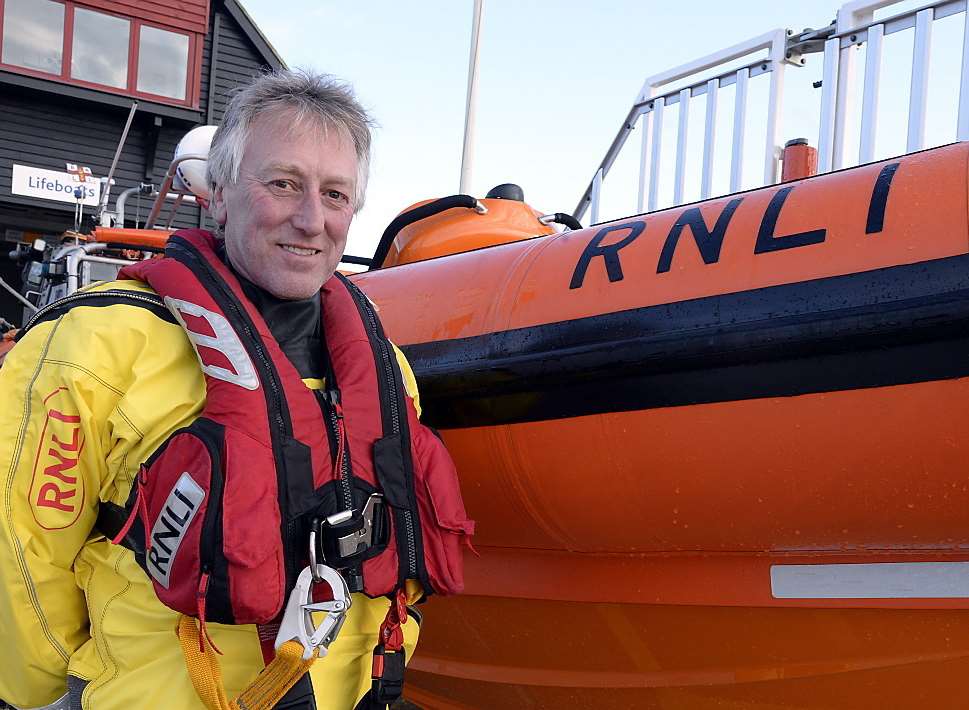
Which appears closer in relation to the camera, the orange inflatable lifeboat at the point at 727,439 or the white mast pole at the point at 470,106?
the orange inflatable lifeboat at the point at 727,439

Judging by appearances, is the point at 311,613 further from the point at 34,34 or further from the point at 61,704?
the point at 34,34

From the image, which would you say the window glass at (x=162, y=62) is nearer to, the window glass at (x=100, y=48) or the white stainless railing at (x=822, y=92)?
the window glass at (x=100, y=48)

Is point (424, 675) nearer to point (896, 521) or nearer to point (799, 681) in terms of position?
point (799, 681)

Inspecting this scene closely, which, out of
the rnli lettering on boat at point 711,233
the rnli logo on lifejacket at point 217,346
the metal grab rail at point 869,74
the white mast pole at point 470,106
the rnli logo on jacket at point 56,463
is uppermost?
the white mast pole at point 470,106

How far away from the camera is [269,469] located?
3.92 ft

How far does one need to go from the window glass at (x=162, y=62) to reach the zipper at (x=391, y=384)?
35.2 ft

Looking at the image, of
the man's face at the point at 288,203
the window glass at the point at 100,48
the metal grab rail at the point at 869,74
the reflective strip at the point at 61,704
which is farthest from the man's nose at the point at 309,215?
the window glass at the point at 100,48

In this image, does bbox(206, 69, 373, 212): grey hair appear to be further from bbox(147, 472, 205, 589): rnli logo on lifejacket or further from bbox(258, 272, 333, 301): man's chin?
bbox(147, 472, 205, 589): rnli logo on lifejacket

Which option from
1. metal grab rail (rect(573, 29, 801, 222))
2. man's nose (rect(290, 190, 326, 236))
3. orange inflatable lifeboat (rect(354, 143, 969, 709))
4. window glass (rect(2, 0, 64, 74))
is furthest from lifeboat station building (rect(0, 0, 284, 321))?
man's nose (rect(290, 190, 326, 236))

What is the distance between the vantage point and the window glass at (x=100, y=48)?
10.6 m

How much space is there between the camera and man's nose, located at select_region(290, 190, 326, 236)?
1322mm

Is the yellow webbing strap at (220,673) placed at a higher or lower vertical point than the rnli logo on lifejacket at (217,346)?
lower

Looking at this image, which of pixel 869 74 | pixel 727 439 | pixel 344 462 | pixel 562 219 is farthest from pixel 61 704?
pixel 869 74

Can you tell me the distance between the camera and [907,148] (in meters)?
2.75
